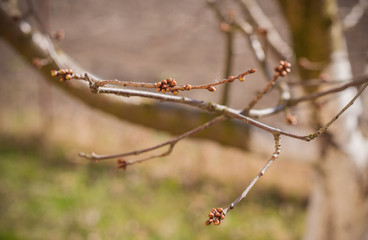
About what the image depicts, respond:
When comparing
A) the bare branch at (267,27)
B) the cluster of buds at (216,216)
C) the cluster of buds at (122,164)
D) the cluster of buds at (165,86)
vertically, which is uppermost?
the bare branch at (267,27)

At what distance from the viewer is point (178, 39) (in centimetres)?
967

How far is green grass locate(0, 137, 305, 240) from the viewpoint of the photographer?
11.9 ft

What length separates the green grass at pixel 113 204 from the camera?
3.64 meters

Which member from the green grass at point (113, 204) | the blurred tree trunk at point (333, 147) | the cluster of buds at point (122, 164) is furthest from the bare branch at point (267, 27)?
the green grass at point (113, 204)

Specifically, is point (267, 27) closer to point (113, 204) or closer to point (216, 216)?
point (216, 216)

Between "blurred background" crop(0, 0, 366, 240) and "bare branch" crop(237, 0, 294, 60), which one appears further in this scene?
"blurred background" crop(0, 0, 366, 240)

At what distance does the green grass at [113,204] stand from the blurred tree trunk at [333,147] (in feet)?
6.41

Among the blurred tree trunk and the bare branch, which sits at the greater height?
the bare branch

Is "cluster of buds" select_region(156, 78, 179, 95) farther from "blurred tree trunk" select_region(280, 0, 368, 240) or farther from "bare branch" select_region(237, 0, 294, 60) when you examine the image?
"bare branch" select_region(237, 0, 294, 60)

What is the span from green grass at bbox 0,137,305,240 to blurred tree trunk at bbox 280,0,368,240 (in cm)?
195

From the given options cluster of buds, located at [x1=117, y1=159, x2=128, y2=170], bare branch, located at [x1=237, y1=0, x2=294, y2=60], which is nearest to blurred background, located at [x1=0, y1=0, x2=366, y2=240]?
bare branch, located at [x1=237, y1=0, x2=294, y2=60]

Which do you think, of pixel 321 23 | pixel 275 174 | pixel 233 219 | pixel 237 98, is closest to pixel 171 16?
pixel 237 98

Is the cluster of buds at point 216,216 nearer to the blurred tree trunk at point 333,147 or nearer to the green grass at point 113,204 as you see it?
the blurred tree trunk at point 333,147

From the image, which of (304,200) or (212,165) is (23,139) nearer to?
(212,165)
